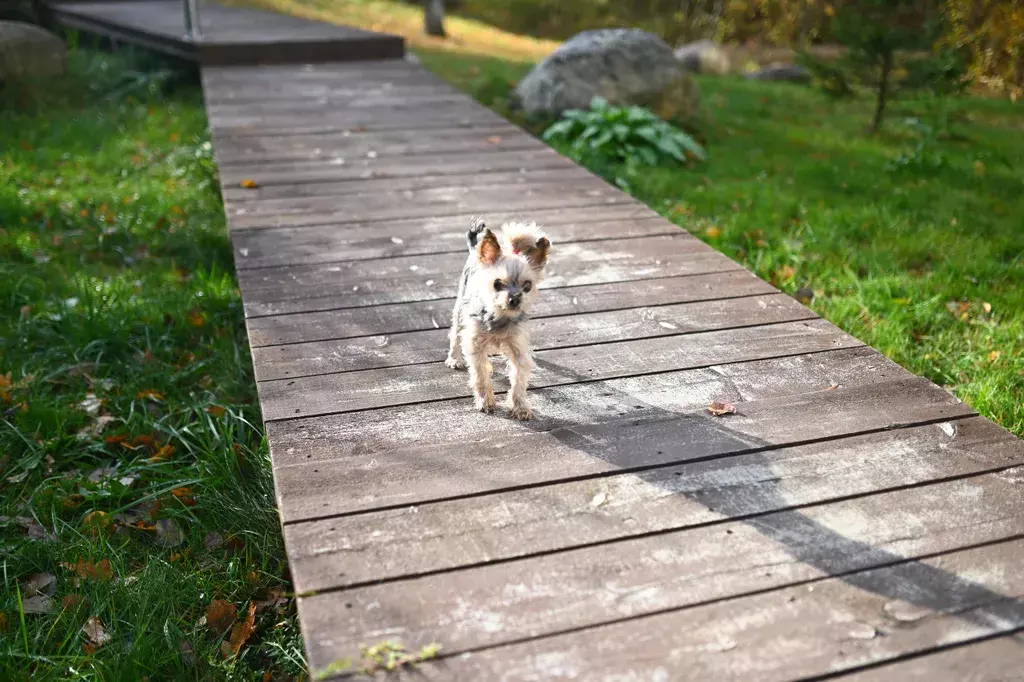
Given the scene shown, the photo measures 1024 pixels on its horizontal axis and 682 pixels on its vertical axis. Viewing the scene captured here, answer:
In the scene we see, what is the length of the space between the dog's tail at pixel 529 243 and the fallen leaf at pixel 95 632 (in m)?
2.05

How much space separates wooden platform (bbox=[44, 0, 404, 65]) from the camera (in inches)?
442

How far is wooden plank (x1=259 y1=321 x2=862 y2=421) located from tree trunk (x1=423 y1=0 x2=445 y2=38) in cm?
1589

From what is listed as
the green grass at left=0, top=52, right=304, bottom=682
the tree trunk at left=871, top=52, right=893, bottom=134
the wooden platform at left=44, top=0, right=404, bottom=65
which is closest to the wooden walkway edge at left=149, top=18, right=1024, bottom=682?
the green grass at left=0, top=52, right=304, bottom=682

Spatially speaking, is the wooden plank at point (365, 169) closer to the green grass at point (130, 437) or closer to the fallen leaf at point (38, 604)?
the green grass at point (130, 437)

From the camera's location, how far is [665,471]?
3.16 meters

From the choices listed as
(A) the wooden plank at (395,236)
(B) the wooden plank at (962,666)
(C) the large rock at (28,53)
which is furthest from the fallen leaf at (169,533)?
(C) the large rock at (28,53)

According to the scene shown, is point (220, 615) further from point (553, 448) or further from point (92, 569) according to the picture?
point (553, 448)

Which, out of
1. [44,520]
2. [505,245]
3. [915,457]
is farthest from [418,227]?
[915,457]

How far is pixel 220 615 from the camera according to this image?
3.30 m

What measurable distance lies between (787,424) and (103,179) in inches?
282

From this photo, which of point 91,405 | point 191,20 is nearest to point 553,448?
point 91,405

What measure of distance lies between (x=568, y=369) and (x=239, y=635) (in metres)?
1.72

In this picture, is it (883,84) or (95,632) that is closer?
(95,632)

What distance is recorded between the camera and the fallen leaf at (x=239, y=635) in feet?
10.3
